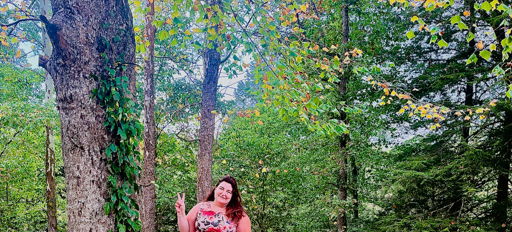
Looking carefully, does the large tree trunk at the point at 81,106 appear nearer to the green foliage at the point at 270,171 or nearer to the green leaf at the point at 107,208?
the green leaf at the point at 107,208

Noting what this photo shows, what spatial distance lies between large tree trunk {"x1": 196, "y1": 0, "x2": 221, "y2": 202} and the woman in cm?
357

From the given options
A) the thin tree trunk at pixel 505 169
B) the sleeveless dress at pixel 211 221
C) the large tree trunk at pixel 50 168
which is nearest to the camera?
the sleeveless dress at pixel 211 221

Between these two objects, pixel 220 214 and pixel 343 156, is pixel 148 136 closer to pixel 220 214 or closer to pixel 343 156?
pixel 220 214

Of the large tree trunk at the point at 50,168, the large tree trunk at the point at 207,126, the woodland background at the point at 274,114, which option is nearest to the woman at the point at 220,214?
the woodland background at the point at 274,114

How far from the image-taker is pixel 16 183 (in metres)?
10.1

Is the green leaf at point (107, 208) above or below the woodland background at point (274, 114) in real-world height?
below

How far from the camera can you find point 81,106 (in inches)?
109

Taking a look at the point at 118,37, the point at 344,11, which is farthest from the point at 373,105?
the point at 118,37

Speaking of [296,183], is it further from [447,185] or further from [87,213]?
[87,213]

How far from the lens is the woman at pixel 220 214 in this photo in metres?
3.67

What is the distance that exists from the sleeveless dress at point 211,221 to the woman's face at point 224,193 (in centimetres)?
14

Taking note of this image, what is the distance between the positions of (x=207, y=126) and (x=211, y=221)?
406cm

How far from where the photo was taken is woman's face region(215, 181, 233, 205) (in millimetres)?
3791

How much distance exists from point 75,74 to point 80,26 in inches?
15.6
